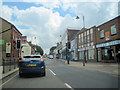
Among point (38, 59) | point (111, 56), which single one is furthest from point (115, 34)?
Answer: point (38, 59)

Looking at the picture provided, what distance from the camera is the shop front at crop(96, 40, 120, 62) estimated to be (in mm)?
23031

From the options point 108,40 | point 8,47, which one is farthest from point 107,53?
point 8,47

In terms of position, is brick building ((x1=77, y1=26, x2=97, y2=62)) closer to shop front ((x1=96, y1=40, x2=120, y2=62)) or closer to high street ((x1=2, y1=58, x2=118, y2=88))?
shop front ((x1=96, y1=40, x2=120, y2=62))

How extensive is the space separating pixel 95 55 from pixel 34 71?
21642mm

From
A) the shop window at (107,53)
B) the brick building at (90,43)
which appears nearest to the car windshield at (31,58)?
the shop window at (107,53)

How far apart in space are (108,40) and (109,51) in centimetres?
206

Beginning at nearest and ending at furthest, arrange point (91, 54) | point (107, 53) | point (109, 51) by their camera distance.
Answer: point (109, 51) < point (107, 53) < point (91, 54)

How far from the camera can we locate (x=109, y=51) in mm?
25406

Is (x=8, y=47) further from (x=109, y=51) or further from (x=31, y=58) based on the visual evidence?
(x=109, y=51)

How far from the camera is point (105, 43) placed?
25.9 m

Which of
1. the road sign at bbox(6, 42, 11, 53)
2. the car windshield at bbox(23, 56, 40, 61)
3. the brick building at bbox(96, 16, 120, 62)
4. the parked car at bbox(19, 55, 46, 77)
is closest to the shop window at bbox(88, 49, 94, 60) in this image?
the brick building at bbox(96, 16, 120, 62)

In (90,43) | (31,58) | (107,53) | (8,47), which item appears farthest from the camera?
(90,43)

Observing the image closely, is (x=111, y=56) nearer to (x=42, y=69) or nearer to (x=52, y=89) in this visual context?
(x=42, y=69)

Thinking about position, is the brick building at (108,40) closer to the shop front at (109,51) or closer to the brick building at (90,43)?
the shop front at (109,51)
